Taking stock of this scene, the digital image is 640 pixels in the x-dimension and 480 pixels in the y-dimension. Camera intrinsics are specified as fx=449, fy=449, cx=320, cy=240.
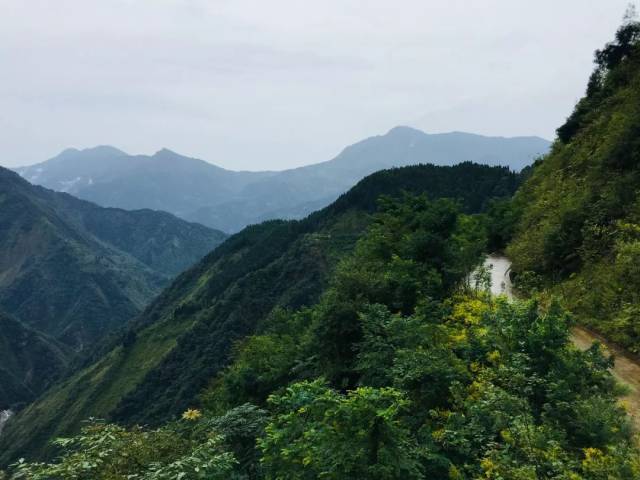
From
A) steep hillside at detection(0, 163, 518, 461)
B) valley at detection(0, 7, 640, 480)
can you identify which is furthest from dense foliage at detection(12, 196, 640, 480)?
steep hillside at detection(0, 163, 518, 461)

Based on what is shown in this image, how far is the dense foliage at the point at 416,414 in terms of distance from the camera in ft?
27.9

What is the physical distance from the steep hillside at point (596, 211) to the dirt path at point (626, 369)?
0.35 metres

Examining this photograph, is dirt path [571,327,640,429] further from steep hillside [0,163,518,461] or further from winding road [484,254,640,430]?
steep hillside [0,163,518,461]

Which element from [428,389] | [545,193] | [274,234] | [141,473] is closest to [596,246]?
[545,193]

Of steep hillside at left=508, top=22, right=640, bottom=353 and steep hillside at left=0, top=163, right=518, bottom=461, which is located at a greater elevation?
steep hillside at left=508, top=22, right=640, bottom=353

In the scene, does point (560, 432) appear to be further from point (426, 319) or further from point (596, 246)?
point (596, 246)

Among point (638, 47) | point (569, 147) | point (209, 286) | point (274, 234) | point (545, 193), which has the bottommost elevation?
point (209, 286)

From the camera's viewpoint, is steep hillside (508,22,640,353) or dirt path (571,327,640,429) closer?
dirt path (571,327,640,429)

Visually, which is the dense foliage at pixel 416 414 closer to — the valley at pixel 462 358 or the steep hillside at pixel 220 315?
the valley at pixel 462 358

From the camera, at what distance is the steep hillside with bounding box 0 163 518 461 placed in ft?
350

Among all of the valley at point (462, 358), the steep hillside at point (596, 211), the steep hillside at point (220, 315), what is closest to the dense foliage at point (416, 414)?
the valley at point (462, 358)

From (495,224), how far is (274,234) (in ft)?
410

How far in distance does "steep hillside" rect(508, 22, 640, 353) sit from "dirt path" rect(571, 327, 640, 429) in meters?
0.35

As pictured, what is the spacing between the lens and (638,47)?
30281mm
